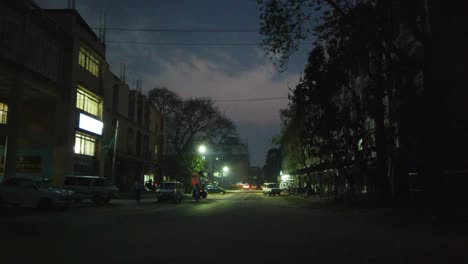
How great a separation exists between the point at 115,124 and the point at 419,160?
35.6 metres

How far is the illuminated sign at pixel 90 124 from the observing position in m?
42.0

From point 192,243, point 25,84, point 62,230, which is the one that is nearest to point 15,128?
point 25,84

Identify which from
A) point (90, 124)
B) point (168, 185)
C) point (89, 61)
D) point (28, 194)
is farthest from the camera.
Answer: point (89, 61)

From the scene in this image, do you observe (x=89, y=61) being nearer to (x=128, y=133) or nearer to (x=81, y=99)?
(x=81, y=99)

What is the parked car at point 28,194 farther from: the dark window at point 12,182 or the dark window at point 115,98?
the dark window at point 115,98

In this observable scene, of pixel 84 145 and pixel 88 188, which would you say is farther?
pixel 84 145

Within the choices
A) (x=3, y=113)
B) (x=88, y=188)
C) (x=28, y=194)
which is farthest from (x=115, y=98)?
(x=28, y=194)

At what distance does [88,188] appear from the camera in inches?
1245

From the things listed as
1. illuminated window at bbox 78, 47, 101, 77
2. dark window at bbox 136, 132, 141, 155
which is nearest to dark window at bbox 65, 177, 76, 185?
illuminated window at bbox 78, 47, 101, 77

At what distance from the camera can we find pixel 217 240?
12.0 m

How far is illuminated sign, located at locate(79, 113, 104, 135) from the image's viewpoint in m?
42.0

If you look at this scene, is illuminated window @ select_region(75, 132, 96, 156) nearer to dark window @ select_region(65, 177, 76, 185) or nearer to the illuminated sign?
the illuminated sign

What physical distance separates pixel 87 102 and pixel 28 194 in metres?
22.3

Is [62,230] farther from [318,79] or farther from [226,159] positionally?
[226,159]
